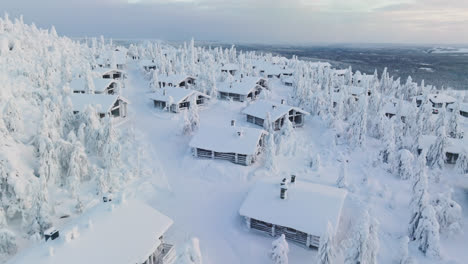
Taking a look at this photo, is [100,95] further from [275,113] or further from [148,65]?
[148,65]

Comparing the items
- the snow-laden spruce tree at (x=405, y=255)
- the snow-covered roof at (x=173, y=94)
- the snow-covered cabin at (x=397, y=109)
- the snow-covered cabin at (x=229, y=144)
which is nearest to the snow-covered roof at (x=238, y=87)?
the snow-covered roof at (x=173, y=94)

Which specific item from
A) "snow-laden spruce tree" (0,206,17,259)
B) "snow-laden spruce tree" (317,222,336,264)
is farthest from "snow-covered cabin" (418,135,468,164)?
"snow-laden spruce tree" (0,206,17,259)

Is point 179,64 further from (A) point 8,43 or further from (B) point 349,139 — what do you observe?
(B) point 349,139

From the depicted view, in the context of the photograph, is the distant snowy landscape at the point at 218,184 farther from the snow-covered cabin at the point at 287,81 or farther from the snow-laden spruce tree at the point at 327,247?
the snow-covered cabin at the point at 287,81

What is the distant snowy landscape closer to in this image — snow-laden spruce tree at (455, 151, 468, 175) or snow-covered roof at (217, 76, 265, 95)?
snow-laden spruce tree at (455, 151, 468, 175)

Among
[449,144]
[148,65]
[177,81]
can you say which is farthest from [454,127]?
[148,65]

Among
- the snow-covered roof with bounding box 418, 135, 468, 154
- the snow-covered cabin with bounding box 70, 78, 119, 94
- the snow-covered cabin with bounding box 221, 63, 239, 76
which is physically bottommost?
the snow-covered roof with bounding box 418, 135, 468, 154
